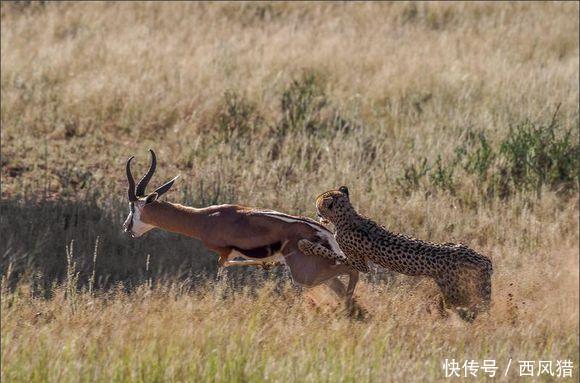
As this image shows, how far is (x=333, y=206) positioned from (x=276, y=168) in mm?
3591

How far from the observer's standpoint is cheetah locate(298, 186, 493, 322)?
295 inches

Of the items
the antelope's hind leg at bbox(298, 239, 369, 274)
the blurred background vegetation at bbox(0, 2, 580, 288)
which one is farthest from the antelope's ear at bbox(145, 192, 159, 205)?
the antelope's hind leg at bbox(298, 239, 369, 274)

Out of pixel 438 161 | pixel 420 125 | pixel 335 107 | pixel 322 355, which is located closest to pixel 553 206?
pixel 438 161

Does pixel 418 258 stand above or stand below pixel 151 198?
below

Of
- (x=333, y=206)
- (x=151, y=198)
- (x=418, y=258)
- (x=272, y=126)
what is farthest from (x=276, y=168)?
(x=418, y=258)

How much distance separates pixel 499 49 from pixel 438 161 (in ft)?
18.2

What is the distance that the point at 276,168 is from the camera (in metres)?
11.4

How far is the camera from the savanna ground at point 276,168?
269 inches

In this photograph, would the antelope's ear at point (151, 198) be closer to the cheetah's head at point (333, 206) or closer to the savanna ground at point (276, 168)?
the savanna ground at point (276, 168)

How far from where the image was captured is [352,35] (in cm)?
1689

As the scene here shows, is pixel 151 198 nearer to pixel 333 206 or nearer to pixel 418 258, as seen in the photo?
pixel 333 206

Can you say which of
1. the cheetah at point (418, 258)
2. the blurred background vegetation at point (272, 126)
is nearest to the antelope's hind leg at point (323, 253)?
the cheetah at point (418, 258)

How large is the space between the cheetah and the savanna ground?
0.19 metres

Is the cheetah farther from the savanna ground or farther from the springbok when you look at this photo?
the savanna ground
